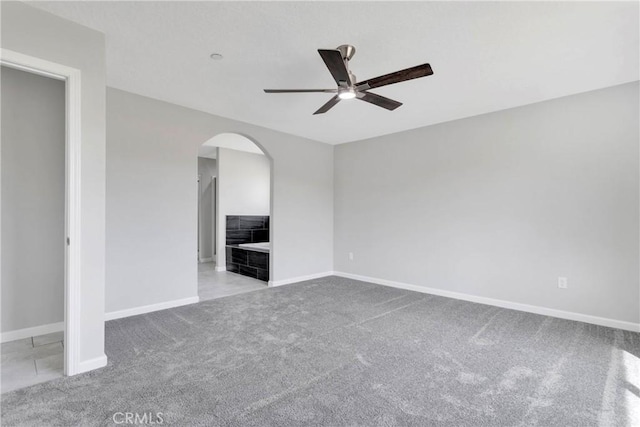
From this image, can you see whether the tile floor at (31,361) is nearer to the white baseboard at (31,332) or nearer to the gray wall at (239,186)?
the white baseboard at (31,332)

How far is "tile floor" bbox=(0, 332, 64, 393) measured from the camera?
207 cm

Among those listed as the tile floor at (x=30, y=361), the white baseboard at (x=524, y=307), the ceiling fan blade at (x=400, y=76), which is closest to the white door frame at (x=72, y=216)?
the tile floor at (x=30, y=361)

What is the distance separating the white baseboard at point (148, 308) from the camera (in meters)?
3.26

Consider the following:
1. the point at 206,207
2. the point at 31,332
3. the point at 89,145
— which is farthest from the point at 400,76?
the point at 206,207

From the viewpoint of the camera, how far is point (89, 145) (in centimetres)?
219

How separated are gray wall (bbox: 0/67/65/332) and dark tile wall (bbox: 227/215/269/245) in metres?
3.34

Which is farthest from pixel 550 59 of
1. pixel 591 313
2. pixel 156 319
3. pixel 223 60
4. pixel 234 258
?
pixel 234 258

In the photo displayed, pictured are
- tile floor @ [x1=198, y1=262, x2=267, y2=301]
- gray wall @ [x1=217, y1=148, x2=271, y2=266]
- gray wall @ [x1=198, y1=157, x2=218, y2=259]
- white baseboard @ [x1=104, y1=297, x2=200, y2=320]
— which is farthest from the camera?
gray wall @ [x1=198, y1=157, x2=218, y2=259]

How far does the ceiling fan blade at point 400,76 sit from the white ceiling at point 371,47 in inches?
13.8

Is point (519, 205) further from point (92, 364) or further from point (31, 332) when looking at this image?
point (31, 332)

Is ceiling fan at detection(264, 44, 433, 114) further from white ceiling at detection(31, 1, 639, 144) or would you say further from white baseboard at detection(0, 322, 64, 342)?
white baseboard at detection(0, 322, 64, 342)

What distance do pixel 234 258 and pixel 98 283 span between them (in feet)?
12.2

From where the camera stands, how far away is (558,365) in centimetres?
234

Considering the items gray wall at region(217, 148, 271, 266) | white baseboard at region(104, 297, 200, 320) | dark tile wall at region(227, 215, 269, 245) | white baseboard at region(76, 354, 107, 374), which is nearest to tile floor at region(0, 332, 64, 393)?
white baseboard at region(76, 354, 107, 374)
